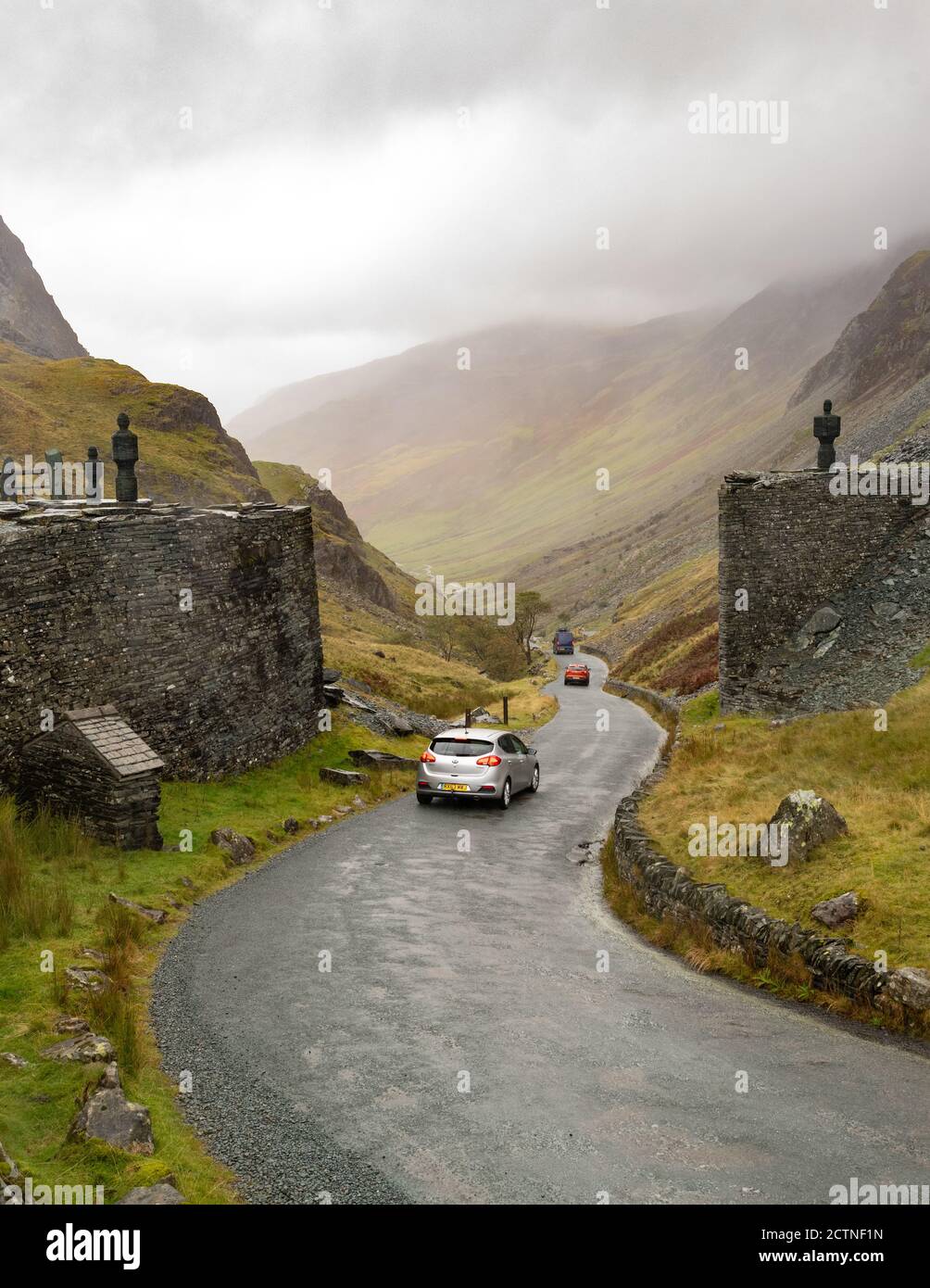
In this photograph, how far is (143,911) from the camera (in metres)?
13.4

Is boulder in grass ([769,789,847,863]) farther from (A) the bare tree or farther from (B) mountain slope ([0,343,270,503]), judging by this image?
(A) the bare tree

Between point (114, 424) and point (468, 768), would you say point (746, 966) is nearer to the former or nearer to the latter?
point (468, 768)

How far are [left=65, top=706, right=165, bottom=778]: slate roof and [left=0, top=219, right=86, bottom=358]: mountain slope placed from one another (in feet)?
Result: 413

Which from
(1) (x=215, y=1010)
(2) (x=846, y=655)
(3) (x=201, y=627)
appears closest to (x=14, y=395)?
(3) (x=201, y=627)

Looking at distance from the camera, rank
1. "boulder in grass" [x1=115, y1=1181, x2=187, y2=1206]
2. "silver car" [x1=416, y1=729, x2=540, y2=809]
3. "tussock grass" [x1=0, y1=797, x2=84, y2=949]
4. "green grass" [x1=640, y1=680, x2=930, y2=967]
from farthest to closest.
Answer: "silver car" [x1=416, y1=729, x2=540, y2=809]
"tussock grass" [x1=0, y1=797, x2=84, y2=949]
"green grass" [x1=640, y1=680, x2=930, y2=967]
"boulder in grass" [x1=115, y1=1181, x2=187, y2=1206]

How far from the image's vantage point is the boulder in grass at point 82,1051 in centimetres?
835

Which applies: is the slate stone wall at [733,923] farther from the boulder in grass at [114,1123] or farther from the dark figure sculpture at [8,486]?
the dark figure sculpture at [8,486]

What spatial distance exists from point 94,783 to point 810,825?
11.2 metres

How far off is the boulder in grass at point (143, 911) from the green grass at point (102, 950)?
0.52 feet

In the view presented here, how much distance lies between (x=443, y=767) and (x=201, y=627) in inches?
261

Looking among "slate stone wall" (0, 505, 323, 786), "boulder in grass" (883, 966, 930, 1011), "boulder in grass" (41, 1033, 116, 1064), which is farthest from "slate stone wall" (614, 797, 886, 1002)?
"slate stone wall" (0, 505, 323, 786)

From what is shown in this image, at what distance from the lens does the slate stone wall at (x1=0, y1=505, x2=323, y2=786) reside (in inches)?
650

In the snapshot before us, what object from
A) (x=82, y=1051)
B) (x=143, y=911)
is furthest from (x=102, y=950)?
(x=82, y=1051)
